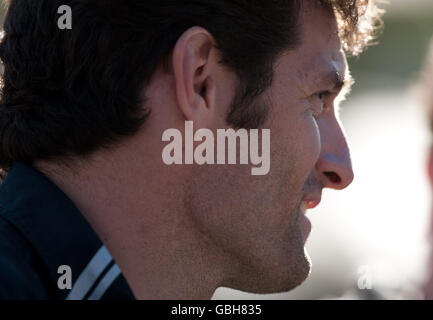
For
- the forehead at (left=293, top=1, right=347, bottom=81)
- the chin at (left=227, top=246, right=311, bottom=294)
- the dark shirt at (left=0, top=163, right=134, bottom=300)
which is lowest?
the chin at (left=227, top=246, right=311, bottom=294)

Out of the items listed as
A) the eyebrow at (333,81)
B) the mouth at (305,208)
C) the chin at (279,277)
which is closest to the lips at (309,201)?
the mouth at (305,208)

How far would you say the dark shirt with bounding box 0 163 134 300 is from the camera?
6.34ft

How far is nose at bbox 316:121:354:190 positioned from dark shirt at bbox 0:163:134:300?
0.79m

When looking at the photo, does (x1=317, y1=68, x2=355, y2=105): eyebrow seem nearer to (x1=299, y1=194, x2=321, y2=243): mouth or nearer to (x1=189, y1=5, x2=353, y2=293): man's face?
(x1=189, y1=5, x2=353, y2=293): man's face

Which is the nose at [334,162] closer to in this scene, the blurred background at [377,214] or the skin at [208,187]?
the skin at [208,187]

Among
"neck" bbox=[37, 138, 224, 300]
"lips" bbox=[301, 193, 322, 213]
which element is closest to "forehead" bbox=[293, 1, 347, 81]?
"lips" bbox=[301, 193, 322, 213]

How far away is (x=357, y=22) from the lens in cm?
263

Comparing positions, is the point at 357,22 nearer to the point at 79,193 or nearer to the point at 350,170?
the point at 350,170

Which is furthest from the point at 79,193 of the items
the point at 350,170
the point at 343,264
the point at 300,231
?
the point at 343,264

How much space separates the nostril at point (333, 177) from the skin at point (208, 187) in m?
0.06

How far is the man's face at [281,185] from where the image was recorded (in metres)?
2.28

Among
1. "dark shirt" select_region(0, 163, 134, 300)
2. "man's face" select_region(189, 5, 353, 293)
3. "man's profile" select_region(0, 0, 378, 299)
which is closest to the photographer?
"dark shirt" select_region(0, 163, 134, 300)

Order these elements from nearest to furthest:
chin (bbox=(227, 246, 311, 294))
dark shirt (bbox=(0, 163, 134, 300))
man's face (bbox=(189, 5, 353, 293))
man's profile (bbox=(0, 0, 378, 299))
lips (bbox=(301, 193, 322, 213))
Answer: dark shirt (bbox=(0, 163, 134, 300)) < man's profile (bbox=(0, 0, 378, 299)) < man's face (bbox=(189, 5, 353, 293)) < chin (bbox=(227, 246, 311, 294)) < lips (bbox=(301, 193, 322, 213))
